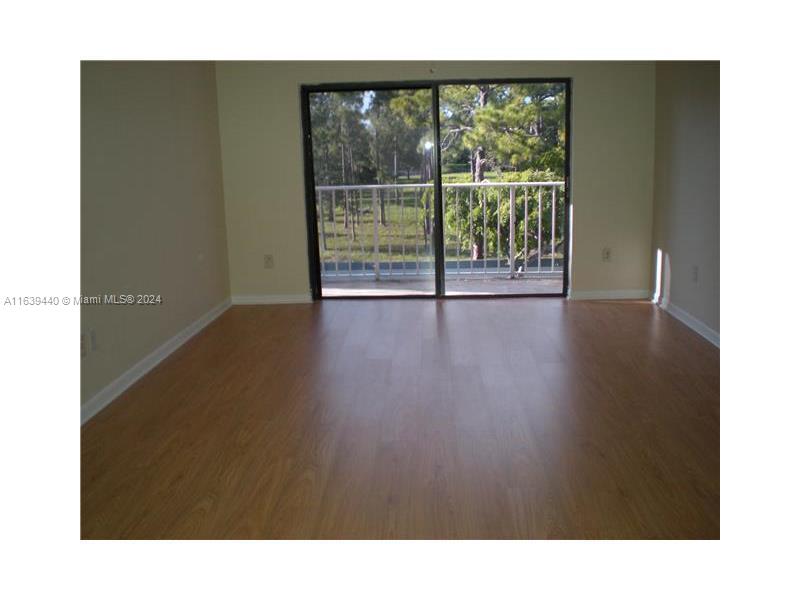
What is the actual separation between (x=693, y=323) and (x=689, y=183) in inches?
34.8

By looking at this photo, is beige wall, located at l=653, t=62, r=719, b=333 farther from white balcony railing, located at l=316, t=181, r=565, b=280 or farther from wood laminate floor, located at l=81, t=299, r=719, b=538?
white balcony railing, located at l=316, t=181, r=565, b=280

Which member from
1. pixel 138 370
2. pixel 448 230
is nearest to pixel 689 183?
pixel 448 230

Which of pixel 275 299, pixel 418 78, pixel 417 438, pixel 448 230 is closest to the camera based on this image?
pixel 417 438

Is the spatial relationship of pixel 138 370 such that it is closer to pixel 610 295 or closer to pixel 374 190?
pixel 374 190

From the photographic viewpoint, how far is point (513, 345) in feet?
12.8

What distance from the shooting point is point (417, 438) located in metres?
2.61

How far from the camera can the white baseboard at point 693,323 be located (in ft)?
12.6

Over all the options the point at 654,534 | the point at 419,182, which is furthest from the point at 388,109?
the point at 654,534

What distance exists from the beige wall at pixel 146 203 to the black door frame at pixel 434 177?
672 mm

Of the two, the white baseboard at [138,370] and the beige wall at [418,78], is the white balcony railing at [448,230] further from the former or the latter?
the white baseboard at [138,370]

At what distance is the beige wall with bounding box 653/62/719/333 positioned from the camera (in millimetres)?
3863

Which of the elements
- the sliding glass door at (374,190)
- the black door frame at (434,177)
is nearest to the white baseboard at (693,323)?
the black door frame at (434,177)

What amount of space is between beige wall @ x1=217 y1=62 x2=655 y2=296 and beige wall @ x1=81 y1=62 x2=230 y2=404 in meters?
0.22

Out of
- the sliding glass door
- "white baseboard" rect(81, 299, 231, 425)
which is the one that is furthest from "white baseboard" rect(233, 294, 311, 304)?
"white baseboard" rect(81, 299, 231, 425)
